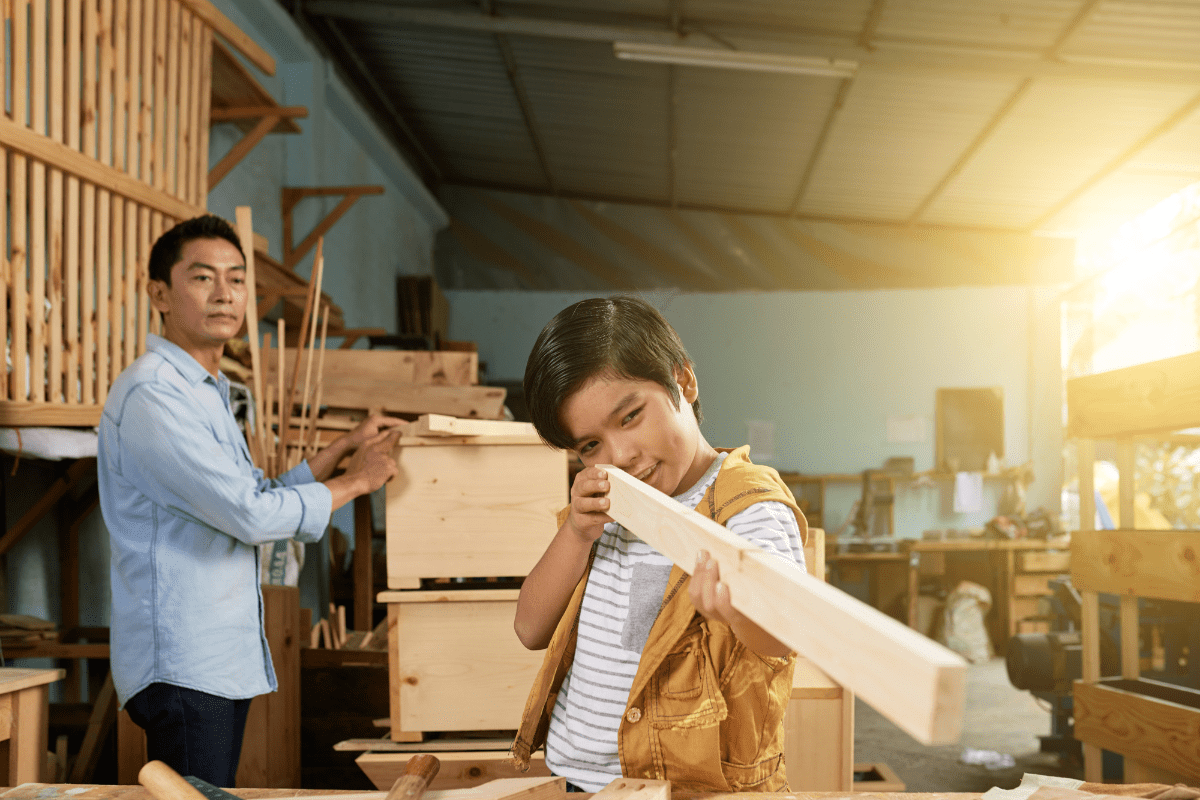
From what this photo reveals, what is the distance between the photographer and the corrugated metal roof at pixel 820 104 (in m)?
5.58

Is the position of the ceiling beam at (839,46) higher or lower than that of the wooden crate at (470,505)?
higher

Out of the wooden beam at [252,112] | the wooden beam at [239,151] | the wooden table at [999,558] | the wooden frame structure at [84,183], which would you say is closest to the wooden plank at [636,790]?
the wooden frame structure at [84,183]

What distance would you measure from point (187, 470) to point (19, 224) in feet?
3.77

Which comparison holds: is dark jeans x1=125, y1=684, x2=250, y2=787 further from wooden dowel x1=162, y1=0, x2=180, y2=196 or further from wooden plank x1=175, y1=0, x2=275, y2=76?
wooden plank x1=175, y1=0, x2=275, y2=76

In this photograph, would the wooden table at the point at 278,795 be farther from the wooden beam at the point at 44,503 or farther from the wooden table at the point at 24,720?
the wooden beam at the point at 44,503

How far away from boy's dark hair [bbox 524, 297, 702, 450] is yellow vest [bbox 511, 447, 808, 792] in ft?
0.72

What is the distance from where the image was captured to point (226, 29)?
3580 mm

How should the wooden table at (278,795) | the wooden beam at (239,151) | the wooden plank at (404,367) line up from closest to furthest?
the wooden table at (278,795) < the wooden plank at (404,367) < the wooden beam at (239,151)

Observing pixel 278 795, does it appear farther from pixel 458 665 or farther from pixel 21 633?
pixel 21 633

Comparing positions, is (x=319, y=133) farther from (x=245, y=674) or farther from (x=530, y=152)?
(x=245, y=674)

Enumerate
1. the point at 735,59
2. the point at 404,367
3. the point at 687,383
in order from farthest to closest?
the point at 735,59 < the point at 404,367 < the point at 687,383

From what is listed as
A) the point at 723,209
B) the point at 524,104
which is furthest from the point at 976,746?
the point at 723,209

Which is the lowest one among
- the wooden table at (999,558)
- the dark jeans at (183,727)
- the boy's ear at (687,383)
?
the wooden table at (999,558)

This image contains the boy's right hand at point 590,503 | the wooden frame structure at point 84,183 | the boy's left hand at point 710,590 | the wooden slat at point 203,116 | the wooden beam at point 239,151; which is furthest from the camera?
the wooden beam at point 239,151
